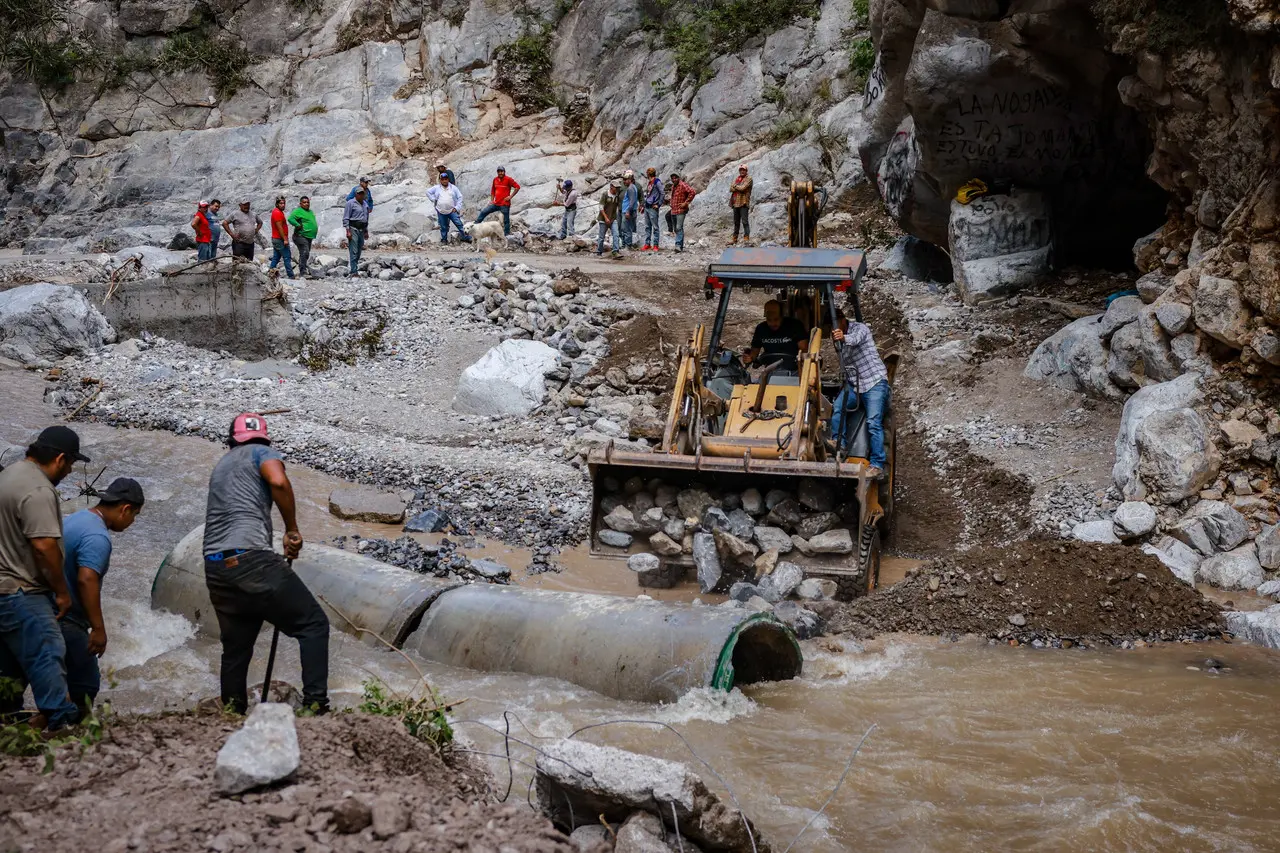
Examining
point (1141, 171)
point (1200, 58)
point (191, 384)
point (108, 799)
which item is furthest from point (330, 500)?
point (1141, 171)

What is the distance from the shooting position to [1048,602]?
23.4ft

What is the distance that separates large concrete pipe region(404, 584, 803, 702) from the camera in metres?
5.69

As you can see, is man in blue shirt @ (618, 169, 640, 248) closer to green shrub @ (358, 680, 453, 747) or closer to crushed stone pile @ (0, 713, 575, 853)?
green shrub @ (358, 680, 453, 747)

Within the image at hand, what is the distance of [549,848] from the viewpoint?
3.47m

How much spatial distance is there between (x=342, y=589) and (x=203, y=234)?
14368 millimetres

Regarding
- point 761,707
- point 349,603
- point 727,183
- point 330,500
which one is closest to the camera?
point 761,707

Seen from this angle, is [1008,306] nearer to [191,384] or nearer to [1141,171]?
[1141,171]

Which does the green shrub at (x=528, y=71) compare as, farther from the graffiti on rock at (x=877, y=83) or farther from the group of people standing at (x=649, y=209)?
the graffiti on rock at (x=877, y=83)

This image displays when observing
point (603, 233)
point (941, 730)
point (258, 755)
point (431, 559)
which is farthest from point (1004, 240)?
point (258, 755)

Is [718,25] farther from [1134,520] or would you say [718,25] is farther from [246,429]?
[246,429]

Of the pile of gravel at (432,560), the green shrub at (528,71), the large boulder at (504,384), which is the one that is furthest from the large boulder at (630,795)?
the green shrub at (528,71)

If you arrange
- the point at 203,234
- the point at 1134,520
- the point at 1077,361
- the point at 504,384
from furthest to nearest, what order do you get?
the point at 203,234, the point at 504,384, the point at 1077,361, the point at 1134,520

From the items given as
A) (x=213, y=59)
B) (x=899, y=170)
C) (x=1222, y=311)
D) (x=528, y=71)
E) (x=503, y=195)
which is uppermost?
(x=213, y=59)

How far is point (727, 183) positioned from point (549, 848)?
21607mm
